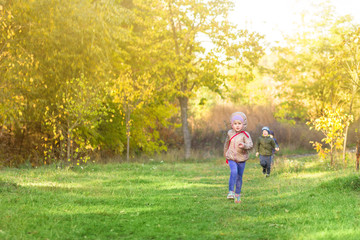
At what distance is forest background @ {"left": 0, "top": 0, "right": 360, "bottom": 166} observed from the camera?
15266 mm

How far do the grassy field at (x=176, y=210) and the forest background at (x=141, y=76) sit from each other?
4.11m

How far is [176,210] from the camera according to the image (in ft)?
27.8

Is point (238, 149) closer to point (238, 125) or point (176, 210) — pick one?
point (238, 125)

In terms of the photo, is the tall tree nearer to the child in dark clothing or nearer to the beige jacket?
the child in dark clothing

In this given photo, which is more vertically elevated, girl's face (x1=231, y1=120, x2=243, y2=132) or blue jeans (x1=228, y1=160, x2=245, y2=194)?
girl's face (x1=231, y1=120, x2=243, y2=132)

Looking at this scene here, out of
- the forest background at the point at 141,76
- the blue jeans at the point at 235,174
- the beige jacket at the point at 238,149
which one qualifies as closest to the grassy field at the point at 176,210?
the blue jeans at the point at 235,174

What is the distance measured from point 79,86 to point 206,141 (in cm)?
1451

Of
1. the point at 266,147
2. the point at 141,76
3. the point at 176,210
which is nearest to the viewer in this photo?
the point at 176,210

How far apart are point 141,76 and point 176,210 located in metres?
14.5

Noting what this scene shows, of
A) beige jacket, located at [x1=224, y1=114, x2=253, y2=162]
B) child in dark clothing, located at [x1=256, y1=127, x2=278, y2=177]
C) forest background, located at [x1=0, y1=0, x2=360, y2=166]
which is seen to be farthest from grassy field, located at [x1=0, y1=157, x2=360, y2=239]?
forest background, located at [x1=0, y1=0, x2=360, y2=166]

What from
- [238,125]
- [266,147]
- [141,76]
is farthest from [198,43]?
[238,125]

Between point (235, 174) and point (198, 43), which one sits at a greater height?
point (198, 43)

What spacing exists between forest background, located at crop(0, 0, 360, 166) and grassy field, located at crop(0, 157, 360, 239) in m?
4.11

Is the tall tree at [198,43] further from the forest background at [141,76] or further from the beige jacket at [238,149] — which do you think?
the beige jacket at [238,149]
